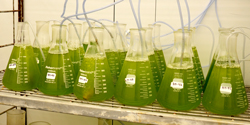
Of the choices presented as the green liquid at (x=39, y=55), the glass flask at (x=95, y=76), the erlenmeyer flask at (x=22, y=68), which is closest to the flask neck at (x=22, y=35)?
the erlenmeyer flask at (x=22, y=68)

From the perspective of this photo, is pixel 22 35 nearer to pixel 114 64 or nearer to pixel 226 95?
pixel 114 64

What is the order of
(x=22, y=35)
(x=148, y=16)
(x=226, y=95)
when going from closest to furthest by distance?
(x=226, y=95) < (x=22, y=35) < (x=148, y=16)

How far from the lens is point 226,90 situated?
0.90 metres

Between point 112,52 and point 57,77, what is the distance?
0.26 meters

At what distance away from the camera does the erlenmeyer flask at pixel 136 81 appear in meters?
0.93

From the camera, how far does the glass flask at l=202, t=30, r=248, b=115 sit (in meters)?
0.89

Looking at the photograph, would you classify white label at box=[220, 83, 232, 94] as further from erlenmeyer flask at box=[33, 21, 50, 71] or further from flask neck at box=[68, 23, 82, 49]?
erlenmeyer flask at box=[33, 21, 50, 71]

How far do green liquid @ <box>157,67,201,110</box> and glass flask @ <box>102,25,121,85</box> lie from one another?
25cm

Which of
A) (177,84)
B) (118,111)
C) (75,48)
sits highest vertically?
(75,48)

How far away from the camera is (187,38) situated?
971 millimetres

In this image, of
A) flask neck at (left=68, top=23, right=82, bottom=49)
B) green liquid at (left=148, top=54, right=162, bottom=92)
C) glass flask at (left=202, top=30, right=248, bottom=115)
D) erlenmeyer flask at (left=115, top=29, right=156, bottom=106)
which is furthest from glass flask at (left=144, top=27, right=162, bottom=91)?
flask neck at (left=68, top=23, right=82, bottom=49)

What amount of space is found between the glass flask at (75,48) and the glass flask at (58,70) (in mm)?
95

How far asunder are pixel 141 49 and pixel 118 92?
0.61ft

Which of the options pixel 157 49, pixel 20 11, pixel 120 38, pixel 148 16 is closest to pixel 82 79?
pixel 120 38
